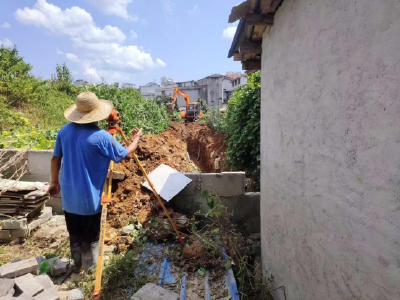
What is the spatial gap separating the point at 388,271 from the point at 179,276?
2.39 metres

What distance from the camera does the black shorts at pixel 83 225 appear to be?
3.09m

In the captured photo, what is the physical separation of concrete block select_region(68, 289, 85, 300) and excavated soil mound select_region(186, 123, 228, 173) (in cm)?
590

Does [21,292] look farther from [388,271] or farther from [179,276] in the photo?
[388,271]

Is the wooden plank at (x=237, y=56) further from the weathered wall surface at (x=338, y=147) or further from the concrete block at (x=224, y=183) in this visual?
the concrete block at (x=224, y=183)

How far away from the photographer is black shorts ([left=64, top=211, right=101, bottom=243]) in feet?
10.1

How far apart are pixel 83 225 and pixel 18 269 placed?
729 mm

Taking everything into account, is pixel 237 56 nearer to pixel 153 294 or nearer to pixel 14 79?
pixel 153 294

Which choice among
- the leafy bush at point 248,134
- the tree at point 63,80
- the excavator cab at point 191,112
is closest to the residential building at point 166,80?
the tree at point 63,80

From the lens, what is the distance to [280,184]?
278cm

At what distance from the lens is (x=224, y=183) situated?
14.6 ft

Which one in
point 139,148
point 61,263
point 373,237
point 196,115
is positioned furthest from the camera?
point 196,115

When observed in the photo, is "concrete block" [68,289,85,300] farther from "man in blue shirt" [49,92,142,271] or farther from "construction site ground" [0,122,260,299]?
"man in blue shirt" [49,92,142,271]

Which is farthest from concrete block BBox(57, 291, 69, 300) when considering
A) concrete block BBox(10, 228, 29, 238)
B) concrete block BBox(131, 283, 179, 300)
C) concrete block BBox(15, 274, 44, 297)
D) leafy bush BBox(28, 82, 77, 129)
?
leafy bush BBox(28, 82, 77, 129)

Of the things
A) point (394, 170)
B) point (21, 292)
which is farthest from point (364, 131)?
point (21, 292)
